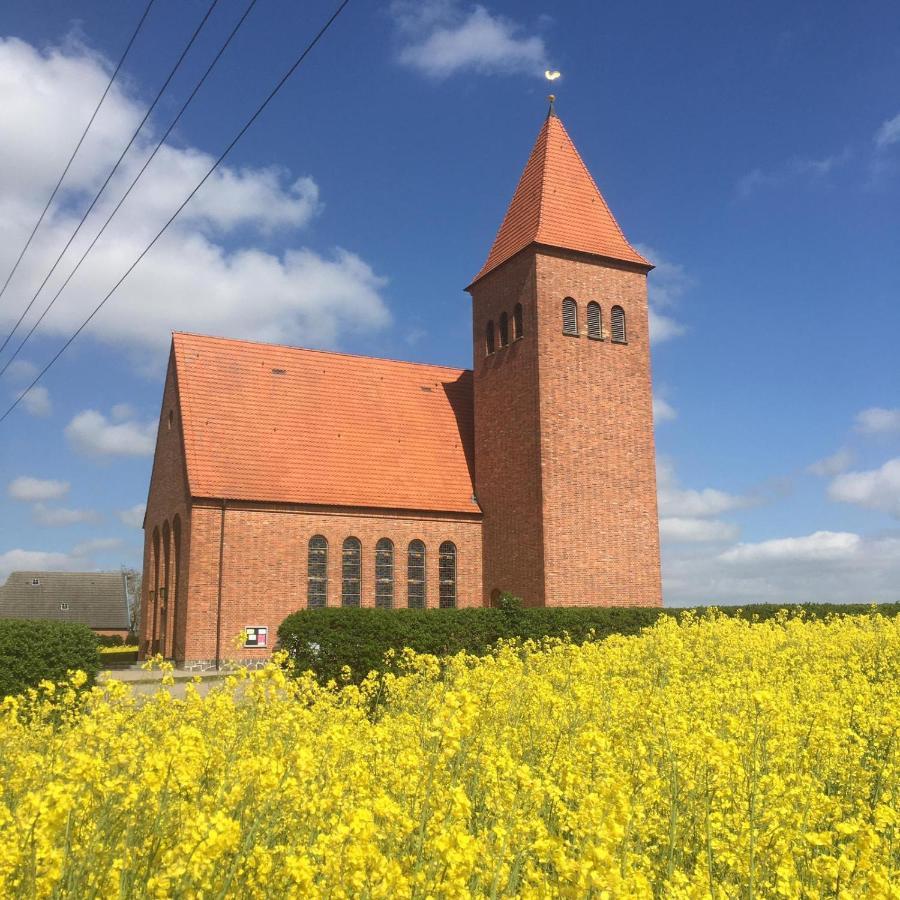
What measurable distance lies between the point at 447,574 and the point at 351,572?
10.0ft

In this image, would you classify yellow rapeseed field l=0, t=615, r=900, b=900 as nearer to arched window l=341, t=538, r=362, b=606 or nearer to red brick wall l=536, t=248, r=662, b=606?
red brick wall l=536, t=248, r=662, b=606

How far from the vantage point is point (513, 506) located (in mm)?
24875

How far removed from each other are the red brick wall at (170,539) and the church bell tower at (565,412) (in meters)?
8.79

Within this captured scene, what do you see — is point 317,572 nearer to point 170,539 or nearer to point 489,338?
point 170,539

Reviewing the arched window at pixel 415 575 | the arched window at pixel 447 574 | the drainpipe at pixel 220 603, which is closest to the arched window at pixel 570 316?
the arched window at pixel 447 574

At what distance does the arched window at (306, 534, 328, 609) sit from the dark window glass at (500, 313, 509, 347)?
8.28m

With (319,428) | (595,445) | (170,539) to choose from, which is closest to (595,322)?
(595,445)

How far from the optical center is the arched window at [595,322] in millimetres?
25656

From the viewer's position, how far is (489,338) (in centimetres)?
2734

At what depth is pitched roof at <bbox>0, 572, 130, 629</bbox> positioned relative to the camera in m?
53.4

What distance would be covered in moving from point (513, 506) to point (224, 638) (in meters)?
8.83

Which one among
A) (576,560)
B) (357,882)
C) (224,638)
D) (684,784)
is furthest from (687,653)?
(224,638)

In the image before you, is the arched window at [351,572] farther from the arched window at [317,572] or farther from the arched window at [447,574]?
the arched window at [447,574]

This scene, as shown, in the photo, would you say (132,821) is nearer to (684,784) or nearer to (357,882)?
(357,882)
